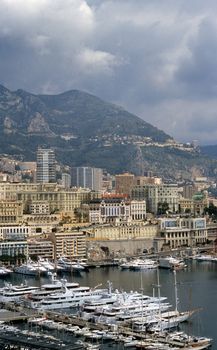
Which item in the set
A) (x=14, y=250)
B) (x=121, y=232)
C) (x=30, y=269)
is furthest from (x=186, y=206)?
(x=30, y=269)

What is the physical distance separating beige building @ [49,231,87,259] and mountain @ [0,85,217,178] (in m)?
58.5

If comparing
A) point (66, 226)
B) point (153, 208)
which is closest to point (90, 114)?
point (153, 208)

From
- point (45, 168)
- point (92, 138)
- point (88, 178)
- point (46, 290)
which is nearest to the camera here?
point (46, 290)

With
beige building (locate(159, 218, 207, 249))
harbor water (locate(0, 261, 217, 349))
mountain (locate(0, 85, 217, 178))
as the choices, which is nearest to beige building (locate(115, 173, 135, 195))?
beige building (locate(159, 218, 207, 249))

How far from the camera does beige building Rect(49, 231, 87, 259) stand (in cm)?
4878

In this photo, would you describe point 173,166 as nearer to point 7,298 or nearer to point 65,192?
point 65,192

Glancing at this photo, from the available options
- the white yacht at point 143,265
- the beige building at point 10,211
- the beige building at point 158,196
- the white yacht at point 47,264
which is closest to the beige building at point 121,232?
the beige building at point 10,211

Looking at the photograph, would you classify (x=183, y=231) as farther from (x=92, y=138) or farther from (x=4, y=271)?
(x=92, y=138)

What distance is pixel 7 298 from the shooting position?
3209 cm

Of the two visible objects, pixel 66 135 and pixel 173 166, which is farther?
pixel 66 135

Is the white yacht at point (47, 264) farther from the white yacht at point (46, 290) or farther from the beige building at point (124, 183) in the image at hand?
the beige building at point (124, 183)

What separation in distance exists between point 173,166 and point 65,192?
50.3m

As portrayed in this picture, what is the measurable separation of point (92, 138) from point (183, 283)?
86.5 metres

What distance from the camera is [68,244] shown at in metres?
49.2
